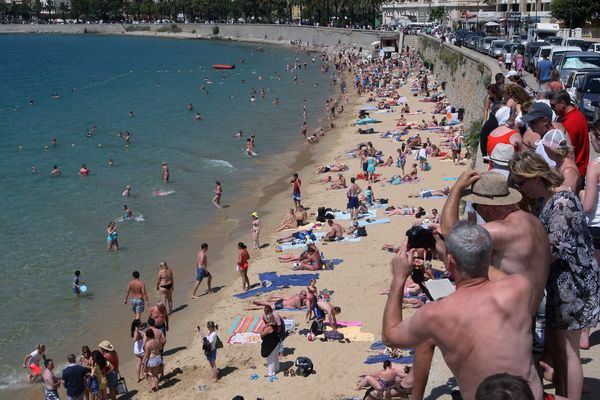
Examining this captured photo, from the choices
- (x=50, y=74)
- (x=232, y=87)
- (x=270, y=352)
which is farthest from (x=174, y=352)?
(x=50, y=74)

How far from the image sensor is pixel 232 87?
211ft

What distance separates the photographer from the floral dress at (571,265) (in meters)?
4.64

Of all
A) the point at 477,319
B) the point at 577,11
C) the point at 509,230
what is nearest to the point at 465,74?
the point at 577,11

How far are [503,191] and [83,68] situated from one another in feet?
306

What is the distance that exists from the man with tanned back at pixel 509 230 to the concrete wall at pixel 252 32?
7932cm

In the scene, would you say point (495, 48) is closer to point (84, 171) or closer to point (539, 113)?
point (84, 171)

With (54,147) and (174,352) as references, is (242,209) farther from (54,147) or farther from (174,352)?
(54,147)

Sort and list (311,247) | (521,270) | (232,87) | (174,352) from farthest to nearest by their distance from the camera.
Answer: (232,87) < (311,247) < (174,352) < (521,270)

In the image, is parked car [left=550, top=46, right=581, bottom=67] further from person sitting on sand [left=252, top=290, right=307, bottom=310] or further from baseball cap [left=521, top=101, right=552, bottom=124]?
baseball cap [left=521, top=101, right=552, bottom=124]

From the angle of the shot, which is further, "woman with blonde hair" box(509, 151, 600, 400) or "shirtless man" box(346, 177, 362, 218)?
"shirtless man" box(346, 177, 362, 218)

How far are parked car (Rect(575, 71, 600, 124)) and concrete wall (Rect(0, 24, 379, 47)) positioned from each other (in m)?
66.3

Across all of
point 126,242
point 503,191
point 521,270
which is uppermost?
point 503,191

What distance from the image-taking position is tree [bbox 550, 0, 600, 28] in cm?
4403

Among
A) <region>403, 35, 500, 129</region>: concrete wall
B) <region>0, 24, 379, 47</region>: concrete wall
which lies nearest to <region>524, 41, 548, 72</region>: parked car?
<region>403, 35, 500, 129</region>: concrete wall
